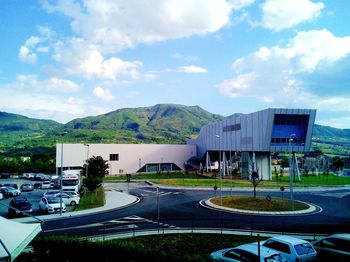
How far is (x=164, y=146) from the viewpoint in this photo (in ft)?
330

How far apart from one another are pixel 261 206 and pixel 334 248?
1852 cm

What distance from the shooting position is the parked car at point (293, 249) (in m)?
16.1

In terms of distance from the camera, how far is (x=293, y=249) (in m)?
16.3

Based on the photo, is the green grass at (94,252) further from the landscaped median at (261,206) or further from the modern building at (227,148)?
the modern building at (227,148)

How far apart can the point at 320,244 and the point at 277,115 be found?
Answer: 51.7 m

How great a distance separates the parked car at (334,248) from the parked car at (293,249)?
1.28m

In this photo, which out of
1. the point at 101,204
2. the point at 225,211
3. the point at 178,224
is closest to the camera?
the point at 178,224

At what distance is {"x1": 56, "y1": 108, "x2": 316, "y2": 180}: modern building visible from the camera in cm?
6856

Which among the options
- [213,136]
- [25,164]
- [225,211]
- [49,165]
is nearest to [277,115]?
[213,136]

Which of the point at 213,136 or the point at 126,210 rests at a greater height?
the point at 213,136

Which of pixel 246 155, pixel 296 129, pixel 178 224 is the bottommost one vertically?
pixel 178 224

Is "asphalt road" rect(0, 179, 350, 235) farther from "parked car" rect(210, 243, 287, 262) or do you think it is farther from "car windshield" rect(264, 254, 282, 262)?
"car windshield" rect(264, 254, 282, 262)

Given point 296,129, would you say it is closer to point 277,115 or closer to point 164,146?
point 277,115

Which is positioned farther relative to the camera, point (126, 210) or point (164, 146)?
point (164, 146)
